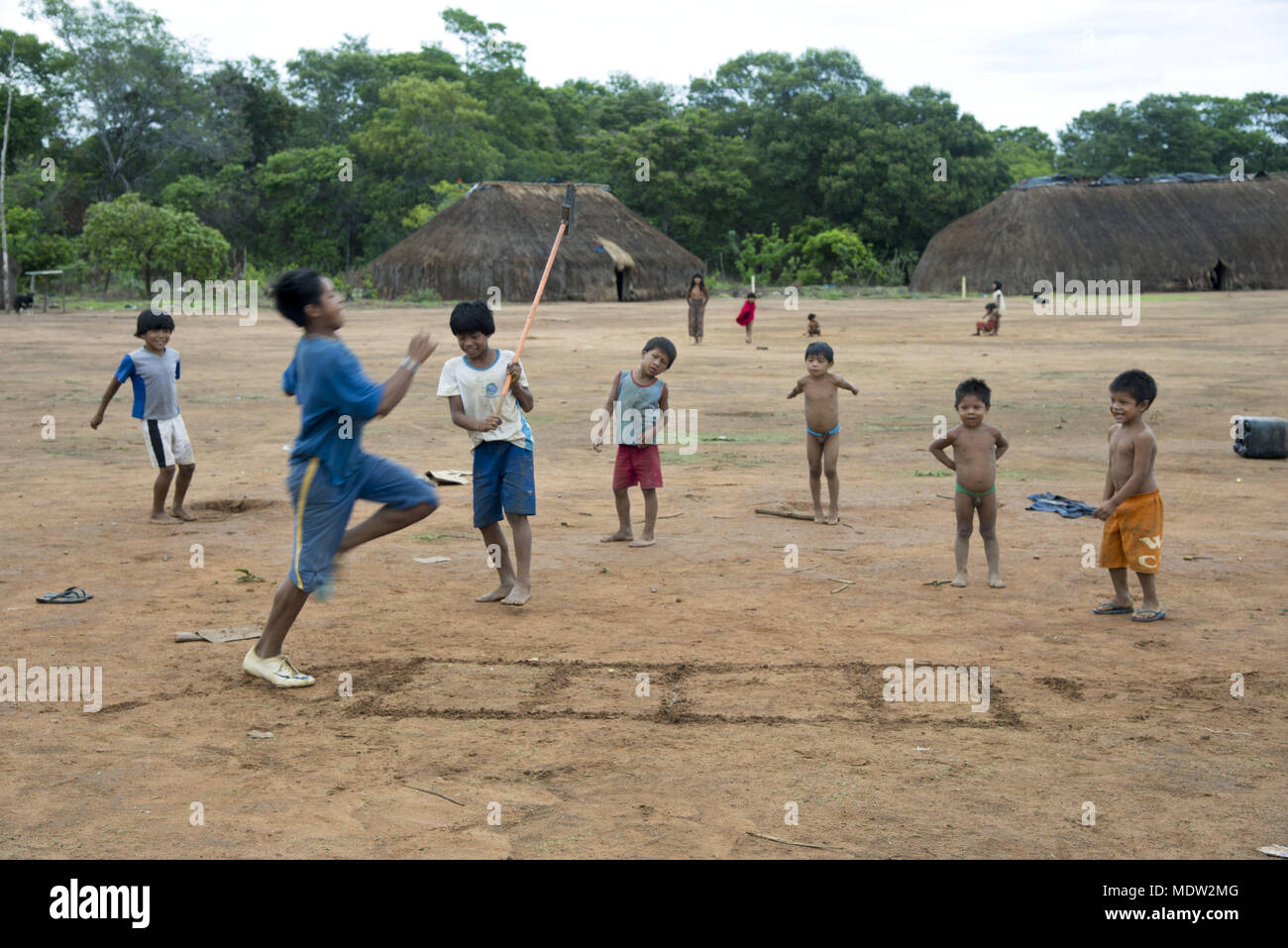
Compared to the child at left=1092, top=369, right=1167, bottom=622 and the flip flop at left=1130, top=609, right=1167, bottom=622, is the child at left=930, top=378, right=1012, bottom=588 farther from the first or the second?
the flip flop at left=1130, top=609, right=1167, bottom=622

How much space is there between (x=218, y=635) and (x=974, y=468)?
4.10 m

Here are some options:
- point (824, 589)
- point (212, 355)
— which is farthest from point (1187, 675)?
point (212, 355)

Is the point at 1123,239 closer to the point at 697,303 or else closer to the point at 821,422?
the point at 697,303

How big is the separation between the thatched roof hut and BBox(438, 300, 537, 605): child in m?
37.9

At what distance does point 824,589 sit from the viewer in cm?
688

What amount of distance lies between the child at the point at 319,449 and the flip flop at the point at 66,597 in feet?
5.87

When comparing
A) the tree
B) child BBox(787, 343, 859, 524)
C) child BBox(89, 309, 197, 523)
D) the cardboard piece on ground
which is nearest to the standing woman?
child BBox(787, 343, 859, 524)

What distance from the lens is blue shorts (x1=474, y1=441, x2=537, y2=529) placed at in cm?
648

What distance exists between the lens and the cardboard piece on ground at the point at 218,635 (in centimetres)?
582

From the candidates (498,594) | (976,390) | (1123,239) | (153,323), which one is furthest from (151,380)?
(1123,239)

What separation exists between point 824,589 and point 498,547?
1.82 metres

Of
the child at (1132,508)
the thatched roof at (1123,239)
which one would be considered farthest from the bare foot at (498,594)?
the thatched roof at (1123,239)

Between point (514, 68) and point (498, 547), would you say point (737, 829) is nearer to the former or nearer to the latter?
point (498, 547)

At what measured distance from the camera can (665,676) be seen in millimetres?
5320
